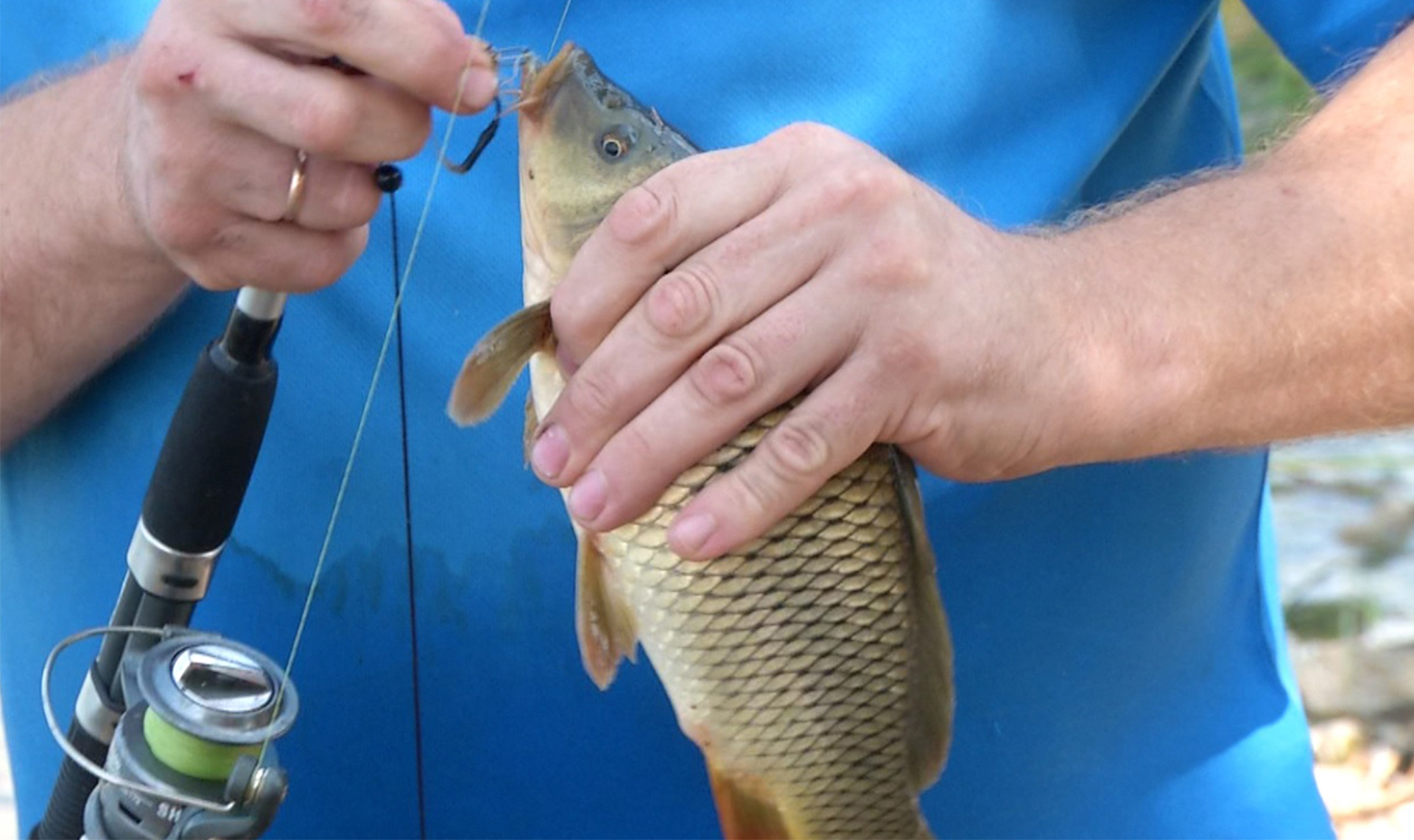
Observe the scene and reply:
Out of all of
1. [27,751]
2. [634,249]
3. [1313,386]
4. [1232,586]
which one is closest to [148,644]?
[634,249]

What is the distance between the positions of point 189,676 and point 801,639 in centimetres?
46

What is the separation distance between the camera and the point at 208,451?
139 cm

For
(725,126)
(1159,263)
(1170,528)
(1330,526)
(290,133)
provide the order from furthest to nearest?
(1330,526)
(1170,528)
(725,126)
(1159,263)
(290,133)

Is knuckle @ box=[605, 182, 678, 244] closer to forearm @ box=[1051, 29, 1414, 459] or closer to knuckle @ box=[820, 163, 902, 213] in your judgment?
knuckle @ box=[820, 163, 902, 213]

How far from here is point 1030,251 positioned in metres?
1.33

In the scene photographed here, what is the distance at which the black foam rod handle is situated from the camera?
1380mm

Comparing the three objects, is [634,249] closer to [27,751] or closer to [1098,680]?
[1098,680]

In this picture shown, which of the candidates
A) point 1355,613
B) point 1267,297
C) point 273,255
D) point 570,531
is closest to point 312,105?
point 273,255

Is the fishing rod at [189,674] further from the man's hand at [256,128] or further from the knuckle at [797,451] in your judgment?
→ the knuckle at [797,451]

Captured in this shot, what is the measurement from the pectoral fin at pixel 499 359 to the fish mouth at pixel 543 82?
0.56ft

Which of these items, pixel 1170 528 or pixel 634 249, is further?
pixel 1170 528

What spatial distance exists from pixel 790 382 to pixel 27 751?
Answer: 115cm

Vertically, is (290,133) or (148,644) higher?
(290,133)

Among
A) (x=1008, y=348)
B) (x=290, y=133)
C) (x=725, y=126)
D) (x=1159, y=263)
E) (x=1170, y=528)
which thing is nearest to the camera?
(x=290, y=133)
